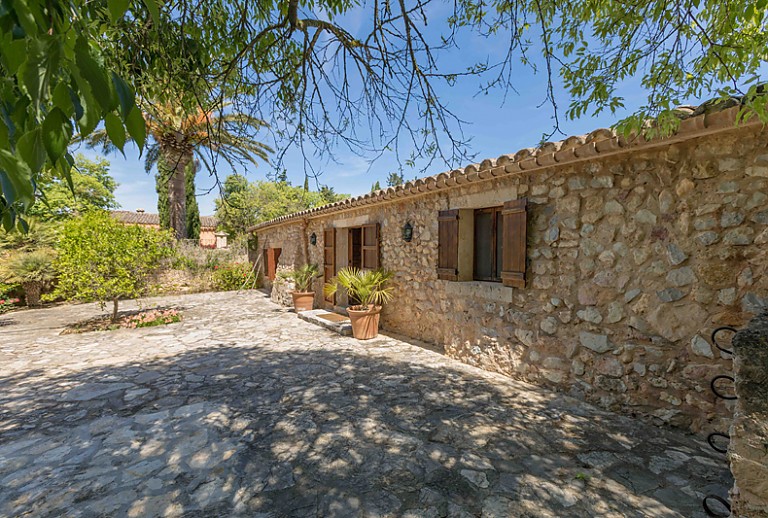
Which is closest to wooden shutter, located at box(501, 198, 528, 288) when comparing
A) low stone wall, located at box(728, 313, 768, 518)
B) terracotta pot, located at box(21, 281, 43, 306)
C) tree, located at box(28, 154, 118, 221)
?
low stone wall, located at box(728, 313, 768, 518)

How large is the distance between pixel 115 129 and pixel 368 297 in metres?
5.80

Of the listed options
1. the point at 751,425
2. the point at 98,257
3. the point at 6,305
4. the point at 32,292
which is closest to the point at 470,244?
the point at 751,425

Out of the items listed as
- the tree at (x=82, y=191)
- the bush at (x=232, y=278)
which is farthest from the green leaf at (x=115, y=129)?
the tree at (x=82, y=191)

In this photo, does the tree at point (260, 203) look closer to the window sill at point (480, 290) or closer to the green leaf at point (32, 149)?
the window sill at point (480, 290)

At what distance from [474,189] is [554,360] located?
2.41 meters

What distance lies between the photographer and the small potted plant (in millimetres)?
9039

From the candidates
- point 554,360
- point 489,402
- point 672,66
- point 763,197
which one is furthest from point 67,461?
point 763,197

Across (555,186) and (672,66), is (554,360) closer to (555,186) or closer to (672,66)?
(555,186)

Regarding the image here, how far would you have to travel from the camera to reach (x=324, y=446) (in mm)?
2842

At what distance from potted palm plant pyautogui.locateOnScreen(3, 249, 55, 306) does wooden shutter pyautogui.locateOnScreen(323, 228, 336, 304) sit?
818cm

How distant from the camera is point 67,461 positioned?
8.82 ft

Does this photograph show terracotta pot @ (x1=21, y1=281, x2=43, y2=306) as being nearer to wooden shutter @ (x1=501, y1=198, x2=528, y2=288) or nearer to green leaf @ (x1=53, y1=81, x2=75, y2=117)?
Result: wooden shutter @ (x1=501, y1=198, x2=528, y2=288)

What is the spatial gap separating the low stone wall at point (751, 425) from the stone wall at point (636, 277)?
1.52 m

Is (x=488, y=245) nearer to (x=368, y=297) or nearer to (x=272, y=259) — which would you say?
(x=368, y=297)
